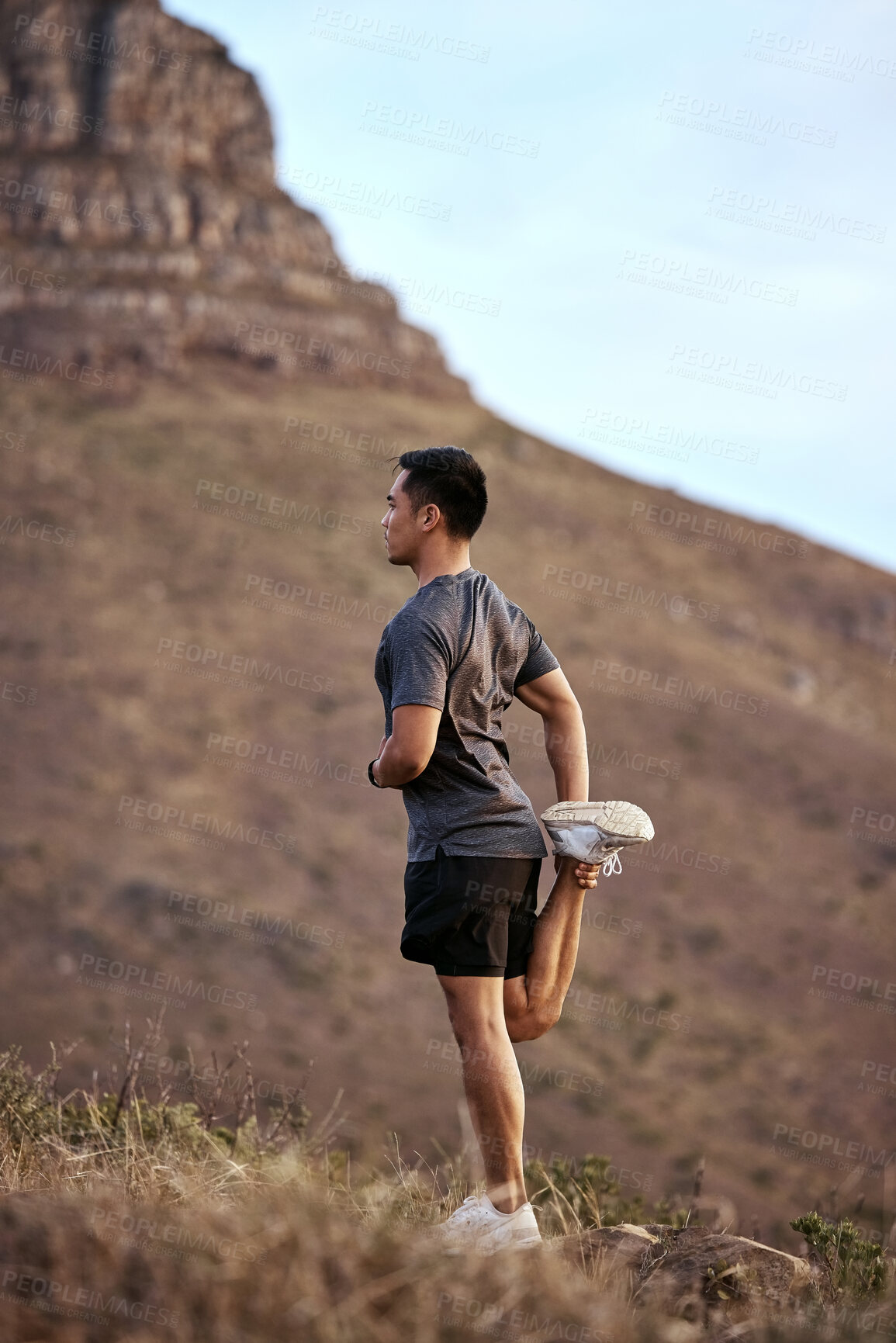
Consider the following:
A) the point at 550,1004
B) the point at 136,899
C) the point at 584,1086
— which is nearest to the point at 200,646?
the point at 136,899

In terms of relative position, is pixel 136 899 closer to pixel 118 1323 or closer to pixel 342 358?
pixel 118 1323

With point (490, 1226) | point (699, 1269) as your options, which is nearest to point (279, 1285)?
point (490, 1226)

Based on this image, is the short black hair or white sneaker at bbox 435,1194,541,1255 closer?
white sneaker at bbox 435,1194,541,1255

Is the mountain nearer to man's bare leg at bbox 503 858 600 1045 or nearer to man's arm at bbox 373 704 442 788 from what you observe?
man's bare leg at bbox 503 858 600 1045

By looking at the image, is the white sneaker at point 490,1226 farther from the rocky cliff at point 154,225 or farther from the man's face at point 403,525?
the rocky cliff at point 154,225

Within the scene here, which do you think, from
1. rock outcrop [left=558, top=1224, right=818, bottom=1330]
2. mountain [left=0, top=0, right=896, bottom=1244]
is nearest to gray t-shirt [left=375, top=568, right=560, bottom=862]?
rock outcrop [left=558, top=1224, right=818, bottom=1330]

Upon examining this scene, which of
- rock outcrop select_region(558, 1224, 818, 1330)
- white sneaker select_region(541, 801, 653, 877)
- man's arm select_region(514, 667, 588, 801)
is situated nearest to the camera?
rock outcrop select_region(558, 1224, 818, 1330)

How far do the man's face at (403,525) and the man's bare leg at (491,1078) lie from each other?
1340 millimetres

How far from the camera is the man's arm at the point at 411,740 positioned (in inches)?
126

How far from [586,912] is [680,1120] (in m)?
7.81

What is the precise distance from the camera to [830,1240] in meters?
3.73

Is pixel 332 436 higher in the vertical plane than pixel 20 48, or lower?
lower

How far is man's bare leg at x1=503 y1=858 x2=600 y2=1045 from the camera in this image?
11.6 feet

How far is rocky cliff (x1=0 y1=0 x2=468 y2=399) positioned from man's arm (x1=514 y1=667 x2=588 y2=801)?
4765 centimetres
